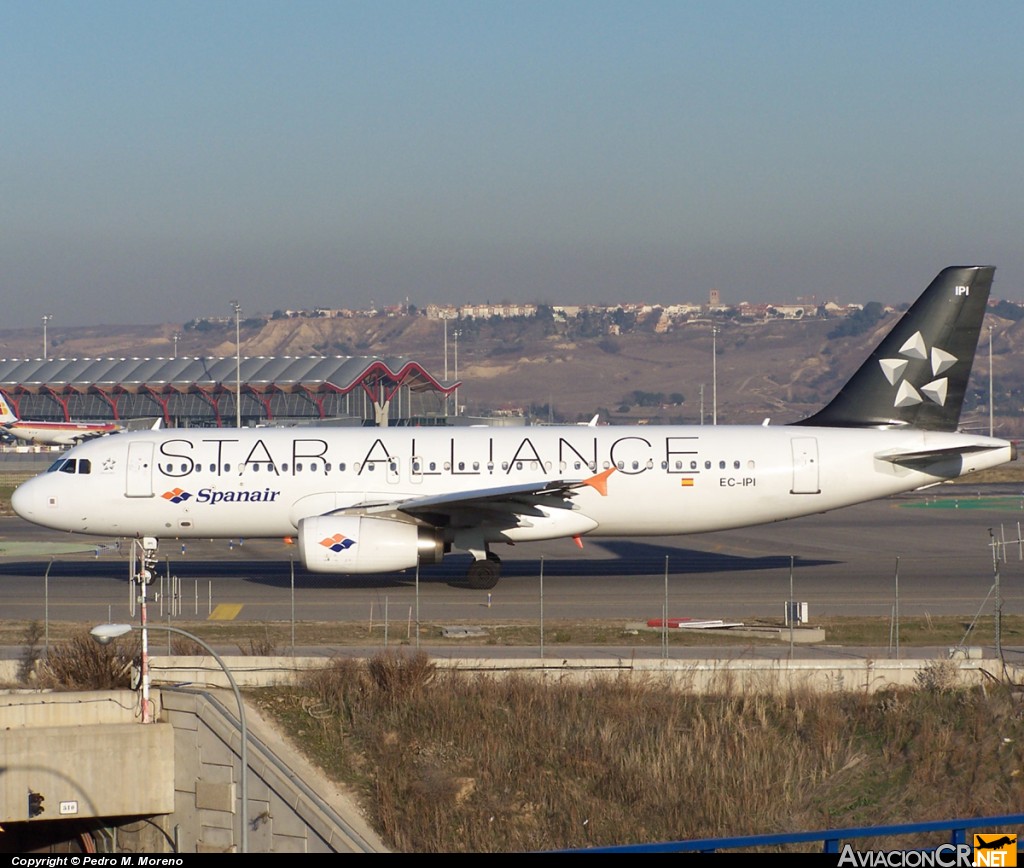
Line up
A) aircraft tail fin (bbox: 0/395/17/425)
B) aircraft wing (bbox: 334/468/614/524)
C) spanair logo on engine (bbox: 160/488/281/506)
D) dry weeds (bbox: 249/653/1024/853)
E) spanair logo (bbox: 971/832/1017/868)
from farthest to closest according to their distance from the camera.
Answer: aircraft tail fin (bbox: 0/395/17/425), spanair logo on engine (bbox: 160/488/281/506), aircraft wing (bbox: 334/468/614/524), dry weeds (bbox: 249/653/1024/853), spanair logo (bbox: 971/832/1017/868)

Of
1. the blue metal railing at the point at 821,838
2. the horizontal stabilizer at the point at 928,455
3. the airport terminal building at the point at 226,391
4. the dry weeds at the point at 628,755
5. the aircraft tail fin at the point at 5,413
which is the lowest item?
the dry weeds at the point at 628,755

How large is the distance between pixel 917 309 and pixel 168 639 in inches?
834

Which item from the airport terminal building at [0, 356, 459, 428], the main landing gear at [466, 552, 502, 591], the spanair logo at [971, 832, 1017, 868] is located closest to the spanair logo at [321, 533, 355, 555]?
the main landing gear at [466, 552, 502, 591]

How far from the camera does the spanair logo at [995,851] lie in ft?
32.6

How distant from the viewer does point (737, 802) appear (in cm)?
2044

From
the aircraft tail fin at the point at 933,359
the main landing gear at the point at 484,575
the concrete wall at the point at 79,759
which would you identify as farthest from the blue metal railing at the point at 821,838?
the aircraft tail fin at the point at 933,359

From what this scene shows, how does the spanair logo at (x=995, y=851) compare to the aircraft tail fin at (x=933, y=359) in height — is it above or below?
below

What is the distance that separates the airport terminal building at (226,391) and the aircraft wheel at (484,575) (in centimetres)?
8584

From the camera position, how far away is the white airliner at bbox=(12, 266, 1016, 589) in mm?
34031

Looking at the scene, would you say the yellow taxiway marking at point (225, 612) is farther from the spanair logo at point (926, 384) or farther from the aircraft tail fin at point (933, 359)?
the spanair logo at point (926, 384)

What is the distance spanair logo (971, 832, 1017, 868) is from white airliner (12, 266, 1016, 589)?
23.4 metres

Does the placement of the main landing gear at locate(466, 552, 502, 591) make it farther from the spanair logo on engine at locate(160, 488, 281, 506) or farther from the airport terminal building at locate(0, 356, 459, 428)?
the airport terminal building at locate(0, 356, 459, 428)

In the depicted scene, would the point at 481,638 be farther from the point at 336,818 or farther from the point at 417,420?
the point at 417,420

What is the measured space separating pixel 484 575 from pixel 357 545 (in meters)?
4.07
